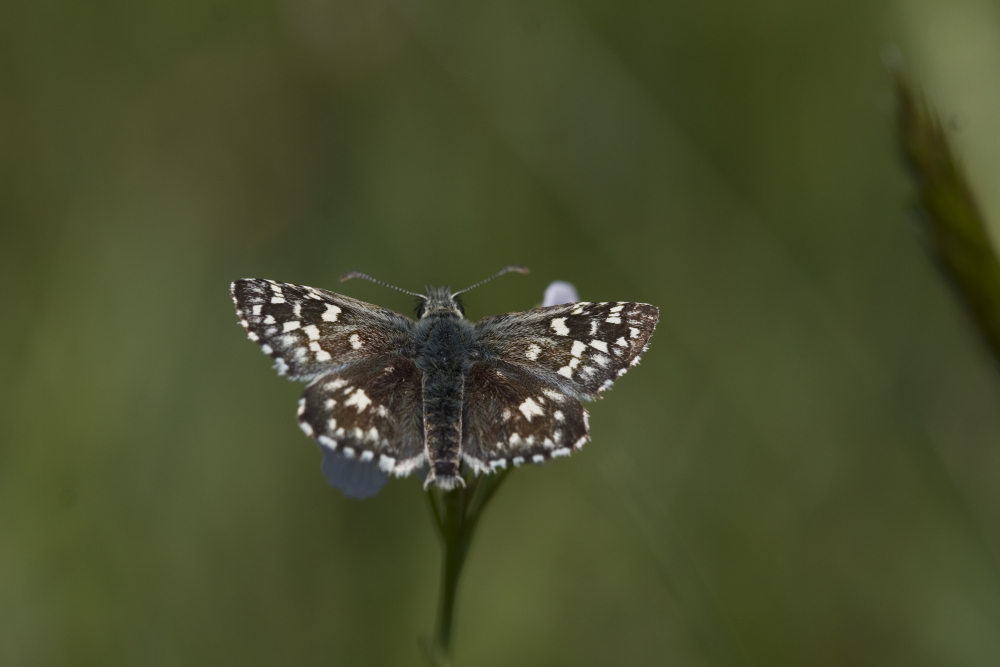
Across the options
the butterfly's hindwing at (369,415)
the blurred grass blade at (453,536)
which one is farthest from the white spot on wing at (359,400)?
the blurred grass blade at (453,536)

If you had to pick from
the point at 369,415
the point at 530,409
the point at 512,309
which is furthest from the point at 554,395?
the point at 512,309

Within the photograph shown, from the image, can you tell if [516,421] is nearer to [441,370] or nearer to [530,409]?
[530,409]

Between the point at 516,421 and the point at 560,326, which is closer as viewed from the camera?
the point at 516,421

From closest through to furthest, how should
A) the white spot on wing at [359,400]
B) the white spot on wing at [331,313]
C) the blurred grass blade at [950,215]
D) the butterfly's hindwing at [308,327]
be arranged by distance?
the blurred grass blade at [950,215] → the white spot on wing at [359,400] → the butterfly's hindwing at [308,327] → the white spot on wing at [331,313]

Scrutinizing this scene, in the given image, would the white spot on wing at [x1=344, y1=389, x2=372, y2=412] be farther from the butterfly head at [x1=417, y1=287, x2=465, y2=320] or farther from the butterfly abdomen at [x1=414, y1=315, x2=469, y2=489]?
the butterfly head at [x1=417, y1=287, x2=465, y2=320]

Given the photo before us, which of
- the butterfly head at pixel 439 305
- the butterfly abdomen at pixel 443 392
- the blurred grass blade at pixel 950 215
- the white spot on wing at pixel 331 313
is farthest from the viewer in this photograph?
the butterfly head at pixel 439 305

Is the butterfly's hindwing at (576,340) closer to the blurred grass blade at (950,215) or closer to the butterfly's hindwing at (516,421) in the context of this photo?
the butterfly's hindwing at (516,421)

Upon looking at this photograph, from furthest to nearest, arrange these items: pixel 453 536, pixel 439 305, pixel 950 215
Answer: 1. pixel 439 305
2. pixel 453 536
3. pixel 950 215
